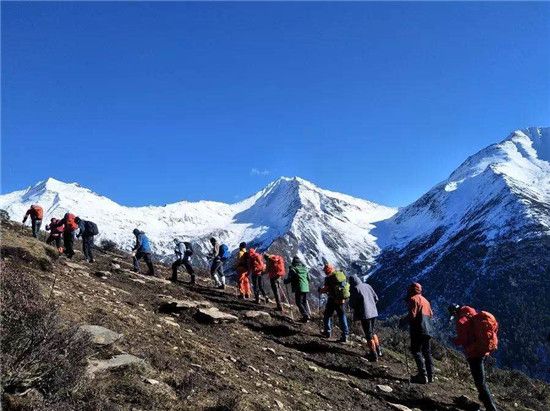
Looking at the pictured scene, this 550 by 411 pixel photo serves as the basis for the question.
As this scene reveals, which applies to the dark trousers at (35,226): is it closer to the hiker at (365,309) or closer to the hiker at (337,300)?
the hiker at (337,300)

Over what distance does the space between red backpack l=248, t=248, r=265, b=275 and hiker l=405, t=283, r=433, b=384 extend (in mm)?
8703

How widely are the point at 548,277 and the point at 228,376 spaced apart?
216 m

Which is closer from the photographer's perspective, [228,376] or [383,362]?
[228,376]

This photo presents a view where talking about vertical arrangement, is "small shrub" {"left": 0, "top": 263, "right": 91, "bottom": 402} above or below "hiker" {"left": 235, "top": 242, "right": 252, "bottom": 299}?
below

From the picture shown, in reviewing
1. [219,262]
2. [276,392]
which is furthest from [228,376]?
[219,262]

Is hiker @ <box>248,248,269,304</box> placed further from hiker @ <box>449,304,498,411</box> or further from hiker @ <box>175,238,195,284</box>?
hiker @ <box>449,304,498,411</box>

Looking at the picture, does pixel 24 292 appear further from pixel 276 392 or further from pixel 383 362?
pixel 383 362

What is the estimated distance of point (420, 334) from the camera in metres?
13.9

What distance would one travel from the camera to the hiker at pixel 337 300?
54.6ft

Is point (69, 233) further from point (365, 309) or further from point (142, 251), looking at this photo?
point (365, 309)

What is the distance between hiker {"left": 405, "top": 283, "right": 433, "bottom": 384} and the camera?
44.8ft

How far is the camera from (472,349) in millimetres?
12406

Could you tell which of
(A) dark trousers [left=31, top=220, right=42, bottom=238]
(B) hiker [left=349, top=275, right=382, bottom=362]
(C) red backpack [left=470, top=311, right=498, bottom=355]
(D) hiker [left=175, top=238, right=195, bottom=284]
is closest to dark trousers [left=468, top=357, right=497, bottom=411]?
(C) red backpack [left=470, top=311, right=498, bottom=355]

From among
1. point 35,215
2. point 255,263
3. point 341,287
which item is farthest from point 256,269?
point 35,215
